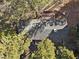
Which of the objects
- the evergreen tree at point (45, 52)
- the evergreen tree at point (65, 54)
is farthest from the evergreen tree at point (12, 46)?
the evergreen tree at point (65, 54)

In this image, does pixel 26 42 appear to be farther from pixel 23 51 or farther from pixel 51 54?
pixel 51 54

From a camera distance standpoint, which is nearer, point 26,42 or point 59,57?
point 59,57

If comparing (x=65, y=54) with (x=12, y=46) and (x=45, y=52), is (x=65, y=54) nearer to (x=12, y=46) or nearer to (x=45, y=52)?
(x=45, y=52)

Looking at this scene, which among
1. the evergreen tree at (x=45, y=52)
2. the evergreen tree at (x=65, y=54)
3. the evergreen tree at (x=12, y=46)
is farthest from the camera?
the evergreen tree at (x=12, y=46)

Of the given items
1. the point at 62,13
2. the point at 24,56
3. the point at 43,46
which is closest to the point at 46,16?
the point at 62,13

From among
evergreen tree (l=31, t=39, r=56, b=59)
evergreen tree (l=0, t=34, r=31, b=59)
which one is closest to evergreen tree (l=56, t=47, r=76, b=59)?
evergreen tree (l=31, t=39, r=56, b=59)

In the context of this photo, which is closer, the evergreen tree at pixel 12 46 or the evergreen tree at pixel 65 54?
the evergreen tree at pixel 65 54

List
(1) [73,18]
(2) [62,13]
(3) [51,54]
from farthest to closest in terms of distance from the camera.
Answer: (2) [62,13] → (1) [73,18] → (3) [51,54]

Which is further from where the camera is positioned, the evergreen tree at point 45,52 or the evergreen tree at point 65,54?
the evergreen tree at point 45,52

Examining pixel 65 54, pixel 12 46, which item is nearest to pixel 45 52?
pixel 65 54

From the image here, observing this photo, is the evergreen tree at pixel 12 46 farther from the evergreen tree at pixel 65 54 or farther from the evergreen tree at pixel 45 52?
the evergreen tree at pixel 65 54

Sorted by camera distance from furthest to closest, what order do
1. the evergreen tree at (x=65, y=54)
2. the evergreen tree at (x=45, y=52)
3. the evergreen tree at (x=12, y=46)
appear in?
the evergreen tree at (x=12, y=46), the evergreen tree at (x=45, y=52), the evergreen tree at (x=65, y=54)
